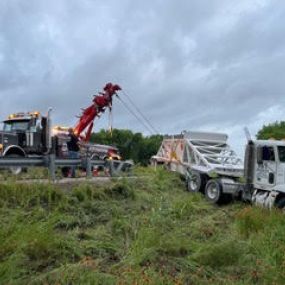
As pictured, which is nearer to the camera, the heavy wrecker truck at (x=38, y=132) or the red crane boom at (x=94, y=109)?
the heavy wrecker truck at (x=38, y=132)

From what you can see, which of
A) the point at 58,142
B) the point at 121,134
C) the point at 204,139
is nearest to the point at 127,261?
the point at 204,139

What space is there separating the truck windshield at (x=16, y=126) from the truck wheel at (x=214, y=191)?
9.46 meters

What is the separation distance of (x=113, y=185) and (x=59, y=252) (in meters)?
6.83

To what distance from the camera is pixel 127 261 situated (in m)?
9.43

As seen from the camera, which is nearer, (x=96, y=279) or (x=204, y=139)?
(x=96, y=279)

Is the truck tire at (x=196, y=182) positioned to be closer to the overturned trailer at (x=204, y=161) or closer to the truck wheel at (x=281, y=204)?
the overturned trailer at (x=204, y=161)

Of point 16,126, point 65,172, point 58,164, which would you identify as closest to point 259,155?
point 65,172

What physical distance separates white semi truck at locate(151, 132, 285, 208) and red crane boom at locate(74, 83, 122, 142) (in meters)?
4.55

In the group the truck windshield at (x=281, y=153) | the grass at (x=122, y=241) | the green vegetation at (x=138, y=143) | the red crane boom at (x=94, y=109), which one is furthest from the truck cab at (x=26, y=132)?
the green vegetation at (x=138, y=143)

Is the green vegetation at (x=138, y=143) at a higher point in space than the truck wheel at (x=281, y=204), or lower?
higher

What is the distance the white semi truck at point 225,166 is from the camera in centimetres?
2225

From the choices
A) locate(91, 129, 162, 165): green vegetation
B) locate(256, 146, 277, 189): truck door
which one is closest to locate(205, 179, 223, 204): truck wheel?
locate(256, 146, 277, 189): truck door

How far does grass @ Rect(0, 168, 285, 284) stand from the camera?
8.77 m

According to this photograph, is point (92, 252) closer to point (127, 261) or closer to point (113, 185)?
point (127, 261)
